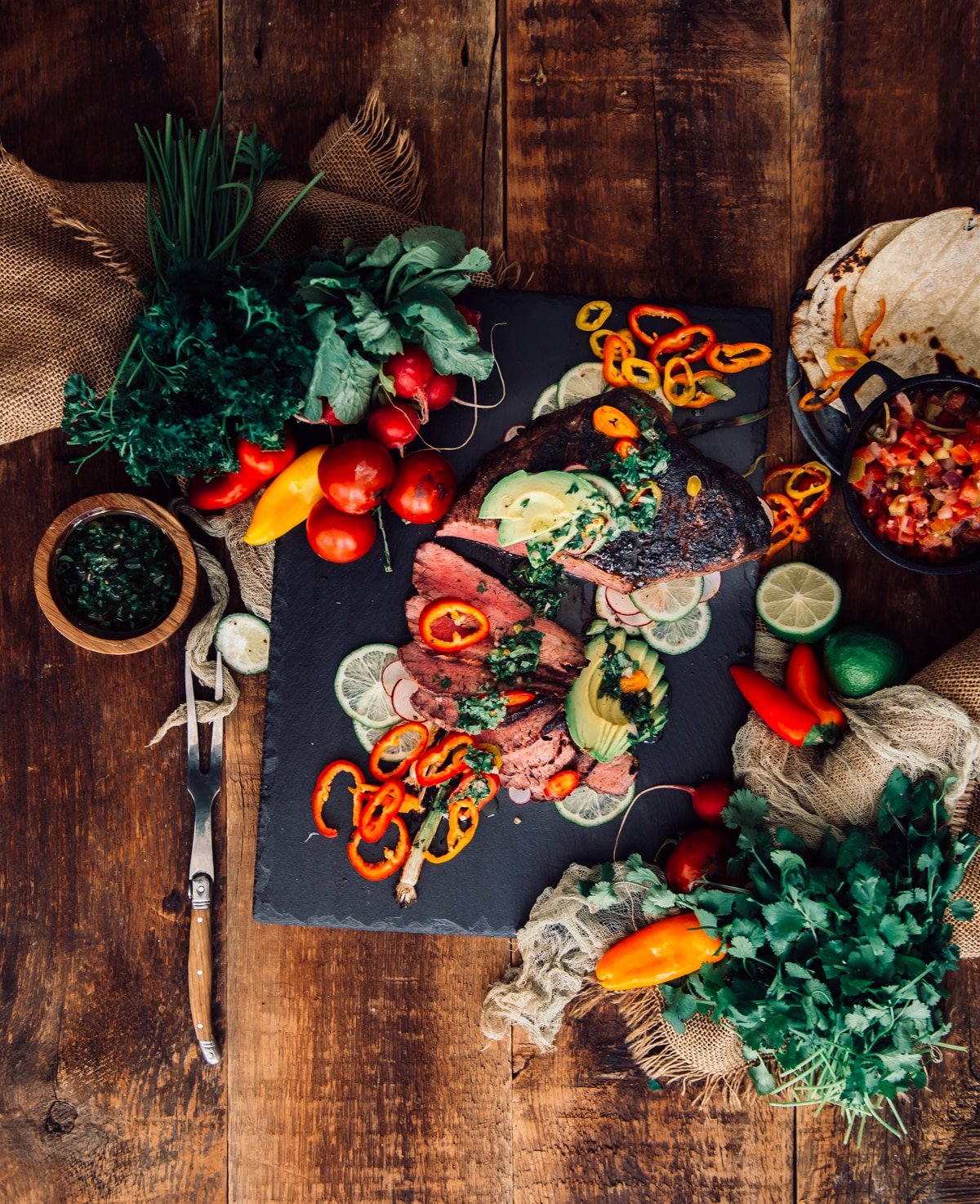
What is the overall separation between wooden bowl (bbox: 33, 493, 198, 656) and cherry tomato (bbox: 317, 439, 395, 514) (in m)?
0.58

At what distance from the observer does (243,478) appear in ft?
10.9

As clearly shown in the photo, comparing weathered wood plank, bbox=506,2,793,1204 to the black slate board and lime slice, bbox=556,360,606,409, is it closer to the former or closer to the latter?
the black slate board

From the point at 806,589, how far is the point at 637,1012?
1.77 metres

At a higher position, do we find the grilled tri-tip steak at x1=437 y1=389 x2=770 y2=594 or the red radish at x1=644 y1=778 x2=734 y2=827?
the grilled tri-tip steak at x1=437 y1=389 x2=770 y2=594

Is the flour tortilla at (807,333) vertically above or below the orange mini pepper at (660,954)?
above

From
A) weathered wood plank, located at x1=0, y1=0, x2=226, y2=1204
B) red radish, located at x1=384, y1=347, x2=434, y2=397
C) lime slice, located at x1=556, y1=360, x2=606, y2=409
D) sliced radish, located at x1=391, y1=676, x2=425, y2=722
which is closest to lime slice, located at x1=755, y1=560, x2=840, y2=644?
lime slice, located at x1=556, y1=360, x2=606, y2=409

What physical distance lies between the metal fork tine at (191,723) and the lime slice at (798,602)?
219 centimetres

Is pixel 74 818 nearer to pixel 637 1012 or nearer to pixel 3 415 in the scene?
pixel 3 415

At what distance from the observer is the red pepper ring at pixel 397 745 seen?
340 centimetres

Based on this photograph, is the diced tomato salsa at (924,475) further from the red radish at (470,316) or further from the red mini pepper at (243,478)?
the red mini pepper at (243,478)

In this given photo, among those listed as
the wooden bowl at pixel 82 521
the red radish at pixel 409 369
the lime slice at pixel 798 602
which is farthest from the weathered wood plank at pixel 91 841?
the lime slice at pixel 798 602

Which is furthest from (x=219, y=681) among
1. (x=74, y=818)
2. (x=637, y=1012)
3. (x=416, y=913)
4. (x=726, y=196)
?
(x=726, y=196)

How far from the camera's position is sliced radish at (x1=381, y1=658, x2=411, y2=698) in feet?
11.3

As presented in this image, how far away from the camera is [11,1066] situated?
3.64 m
